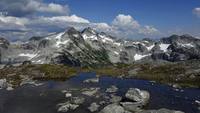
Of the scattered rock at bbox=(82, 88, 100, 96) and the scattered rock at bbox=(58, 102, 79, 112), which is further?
the scattered rock at bbox=(82, 88, 100, 96)

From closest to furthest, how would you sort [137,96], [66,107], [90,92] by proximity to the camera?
[66,107]
[137,96]
[90,92]

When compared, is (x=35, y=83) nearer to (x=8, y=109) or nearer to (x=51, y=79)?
(x=51, y=79)

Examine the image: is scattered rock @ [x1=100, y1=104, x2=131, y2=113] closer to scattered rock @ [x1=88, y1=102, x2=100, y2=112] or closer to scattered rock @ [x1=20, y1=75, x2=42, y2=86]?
scattered rock @ [x1=88, y1=102, x2=100, y2=112]

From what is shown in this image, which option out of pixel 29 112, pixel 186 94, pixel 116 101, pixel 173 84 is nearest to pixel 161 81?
pixel 173 84

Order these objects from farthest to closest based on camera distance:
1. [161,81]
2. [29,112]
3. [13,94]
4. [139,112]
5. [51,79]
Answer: [51,79]
[161,81]
[13,94]
[29,112]
[139,112]

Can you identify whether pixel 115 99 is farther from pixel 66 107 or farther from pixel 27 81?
pixel 27 81

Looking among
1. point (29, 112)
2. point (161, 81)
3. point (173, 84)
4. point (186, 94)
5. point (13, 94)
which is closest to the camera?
point (29, 112)

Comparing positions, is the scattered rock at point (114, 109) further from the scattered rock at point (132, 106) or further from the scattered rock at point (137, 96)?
the scattered rock at point (137, 96)

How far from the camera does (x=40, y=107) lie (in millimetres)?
86812

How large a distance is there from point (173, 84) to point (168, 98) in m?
27.3

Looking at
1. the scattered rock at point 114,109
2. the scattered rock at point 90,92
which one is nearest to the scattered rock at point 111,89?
the scattered rock at point 90,92

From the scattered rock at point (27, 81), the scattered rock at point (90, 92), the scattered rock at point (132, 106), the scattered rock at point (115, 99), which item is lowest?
the scattered rock at point (132, 106)

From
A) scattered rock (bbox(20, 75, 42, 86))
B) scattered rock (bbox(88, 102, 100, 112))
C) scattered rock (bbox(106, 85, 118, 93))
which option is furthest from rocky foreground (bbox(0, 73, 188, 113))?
scattered rock (bbox(20, 75, 42, 86))

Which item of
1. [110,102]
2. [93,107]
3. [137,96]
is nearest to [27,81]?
[110,102]
